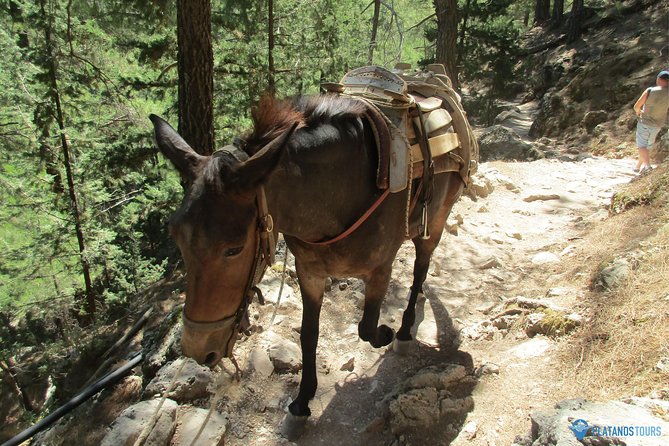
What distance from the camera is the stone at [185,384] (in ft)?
10.0

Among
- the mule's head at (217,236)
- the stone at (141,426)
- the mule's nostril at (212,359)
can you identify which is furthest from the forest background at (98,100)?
the mule's head at (217,236)

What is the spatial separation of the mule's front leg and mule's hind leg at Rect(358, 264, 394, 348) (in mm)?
371

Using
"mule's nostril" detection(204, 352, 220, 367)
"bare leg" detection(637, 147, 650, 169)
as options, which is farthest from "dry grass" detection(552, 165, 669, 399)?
"bare leg" detection(637, 147, 650, 169)

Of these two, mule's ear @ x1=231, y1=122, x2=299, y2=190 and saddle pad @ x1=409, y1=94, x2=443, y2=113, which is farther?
saddle pad @ x1=409, y1=94, x2=443, y2=113

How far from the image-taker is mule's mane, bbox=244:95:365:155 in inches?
81.9

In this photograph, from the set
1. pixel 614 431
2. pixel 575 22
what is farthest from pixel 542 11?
pixel 614 431

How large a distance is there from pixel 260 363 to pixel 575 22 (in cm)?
2116

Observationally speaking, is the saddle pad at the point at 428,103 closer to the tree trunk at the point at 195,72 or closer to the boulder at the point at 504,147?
the tree trunk at the point at 195,72

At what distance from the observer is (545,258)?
5.07 meters

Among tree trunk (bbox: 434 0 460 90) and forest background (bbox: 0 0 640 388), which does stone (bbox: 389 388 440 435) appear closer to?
forest background (bbox: 0 0 640 388)

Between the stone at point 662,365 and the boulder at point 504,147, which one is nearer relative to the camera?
the stone at point 662,365

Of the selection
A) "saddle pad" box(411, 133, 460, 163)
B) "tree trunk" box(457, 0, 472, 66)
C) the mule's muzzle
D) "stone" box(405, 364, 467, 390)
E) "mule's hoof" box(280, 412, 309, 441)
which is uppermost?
"tree trunk" box(457, 0, 472, 66)

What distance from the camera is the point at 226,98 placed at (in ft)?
28.9

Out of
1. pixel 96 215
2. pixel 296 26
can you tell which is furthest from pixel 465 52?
pixel 96 215
